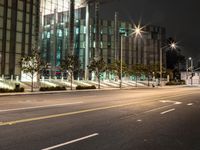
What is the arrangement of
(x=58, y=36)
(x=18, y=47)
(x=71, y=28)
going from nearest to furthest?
1. (x=18, y=47)
2. (x=71, y=28)
3. (x=58, y=36)

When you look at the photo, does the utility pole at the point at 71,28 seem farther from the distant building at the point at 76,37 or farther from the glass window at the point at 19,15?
the glass window at the point at 19,15

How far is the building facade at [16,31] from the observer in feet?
170

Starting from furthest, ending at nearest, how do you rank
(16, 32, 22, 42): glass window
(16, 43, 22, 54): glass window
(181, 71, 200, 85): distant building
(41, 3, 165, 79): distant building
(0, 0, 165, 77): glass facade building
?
(181, 71, 200, 85): distant building < (41, 3, 165, 79): distant building < (16, 32, 22, 42): glass window < (16, 43, 22, 54): glass window < (0, 0, 165, 77): glass facade building

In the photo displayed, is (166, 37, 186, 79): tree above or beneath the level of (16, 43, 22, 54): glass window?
above

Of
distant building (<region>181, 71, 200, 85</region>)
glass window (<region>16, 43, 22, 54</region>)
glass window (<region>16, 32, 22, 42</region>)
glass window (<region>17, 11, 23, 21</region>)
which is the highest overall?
glass window (<region>17, 11, 23, 21</region>)

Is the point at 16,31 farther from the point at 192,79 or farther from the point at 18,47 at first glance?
the point at 192,79

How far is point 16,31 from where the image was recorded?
54312 mm

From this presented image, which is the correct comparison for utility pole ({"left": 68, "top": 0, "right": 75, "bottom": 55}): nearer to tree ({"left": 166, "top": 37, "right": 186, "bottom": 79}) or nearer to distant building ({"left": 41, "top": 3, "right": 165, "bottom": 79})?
distant building ({"left": 41, "top": 3, "right": 165, "bottom": 79})

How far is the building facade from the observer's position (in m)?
51.8

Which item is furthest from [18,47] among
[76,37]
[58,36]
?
[76,37]

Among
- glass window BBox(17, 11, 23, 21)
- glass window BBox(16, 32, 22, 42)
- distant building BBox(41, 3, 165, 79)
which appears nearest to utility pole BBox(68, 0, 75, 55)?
distant building BBox(41, 3, 165, 79)

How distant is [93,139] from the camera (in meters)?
6.69

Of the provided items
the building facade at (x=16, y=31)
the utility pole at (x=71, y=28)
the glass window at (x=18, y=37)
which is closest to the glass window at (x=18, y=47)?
the building facade at (x=16, y=31)

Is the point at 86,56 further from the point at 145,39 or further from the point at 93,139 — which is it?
the point at 93,139
